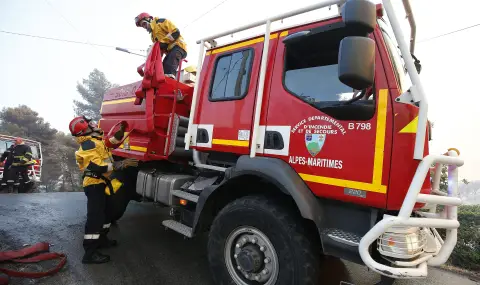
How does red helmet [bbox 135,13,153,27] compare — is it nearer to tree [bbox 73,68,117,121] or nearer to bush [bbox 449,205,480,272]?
bush [bbox 449,205,480,272]

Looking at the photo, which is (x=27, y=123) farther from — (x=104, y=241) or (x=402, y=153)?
(x=402, y=153)

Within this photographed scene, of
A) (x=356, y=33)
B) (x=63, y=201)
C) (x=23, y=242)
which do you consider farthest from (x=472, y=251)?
(x=63, y=201)

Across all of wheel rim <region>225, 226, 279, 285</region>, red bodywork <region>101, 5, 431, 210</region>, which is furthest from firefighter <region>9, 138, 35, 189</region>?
wheel rim <region>225, 226, 279, 285</region>

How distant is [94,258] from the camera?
328 cm

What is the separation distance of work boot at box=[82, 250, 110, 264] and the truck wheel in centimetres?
160

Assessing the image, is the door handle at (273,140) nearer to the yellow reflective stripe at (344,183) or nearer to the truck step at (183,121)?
the yellow reflective stripe at (344,183)

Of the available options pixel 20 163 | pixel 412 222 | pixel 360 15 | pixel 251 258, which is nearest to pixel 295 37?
pixel 360 15

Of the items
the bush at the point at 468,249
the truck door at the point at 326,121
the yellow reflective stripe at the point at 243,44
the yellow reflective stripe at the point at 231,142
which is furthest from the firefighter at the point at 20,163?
the bush at the point at 468,249

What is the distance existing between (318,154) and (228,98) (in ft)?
3.88

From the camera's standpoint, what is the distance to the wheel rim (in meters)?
2.20

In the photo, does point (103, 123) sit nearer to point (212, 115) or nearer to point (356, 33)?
point (212, 115)

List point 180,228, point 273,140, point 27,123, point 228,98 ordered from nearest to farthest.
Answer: point 273,140 < point 228,98 < point 180,228 < point 27,123

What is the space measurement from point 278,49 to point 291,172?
3.85ft

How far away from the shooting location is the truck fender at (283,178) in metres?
2.05
